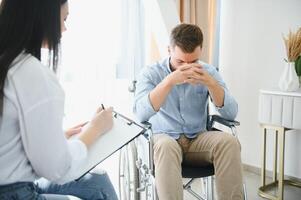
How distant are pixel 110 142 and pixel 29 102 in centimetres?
38

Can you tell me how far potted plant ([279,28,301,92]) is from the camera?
237cm

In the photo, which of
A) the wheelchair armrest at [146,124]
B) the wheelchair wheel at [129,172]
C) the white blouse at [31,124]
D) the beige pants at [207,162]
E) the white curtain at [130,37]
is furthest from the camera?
the white curtain at [130,37]

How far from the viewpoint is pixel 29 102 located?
0.88 meters

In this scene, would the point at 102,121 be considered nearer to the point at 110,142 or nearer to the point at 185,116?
the point at 110,142

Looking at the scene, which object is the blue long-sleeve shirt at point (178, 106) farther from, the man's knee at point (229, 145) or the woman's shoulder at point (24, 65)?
the woman's shoulder at point (24, 65)

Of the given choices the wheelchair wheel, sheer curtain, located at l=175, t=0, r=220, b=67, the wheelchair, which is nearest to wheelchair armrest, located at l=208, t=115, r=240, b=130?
the wheelchair

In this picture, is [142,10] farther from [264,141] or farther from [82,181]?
[82,181]

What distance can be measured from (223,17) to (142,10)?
70 cm

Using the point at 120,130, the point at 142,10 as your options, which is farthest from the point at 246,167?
the point at 120,130

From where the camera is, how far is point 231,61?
3.08 m

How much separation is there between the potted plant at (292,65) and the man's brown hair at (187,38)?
84 cm

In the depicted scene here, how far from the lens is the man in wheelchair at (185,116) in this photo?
5.49ft

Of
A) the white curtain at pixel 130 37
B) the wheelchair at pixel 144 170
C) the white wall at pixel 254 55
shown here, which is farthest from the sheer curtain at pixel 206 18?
the wheelchair at pixel 144 170

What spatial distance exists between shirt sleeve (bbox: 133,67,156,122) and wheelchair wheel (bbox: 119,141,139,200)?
0.19 meters
